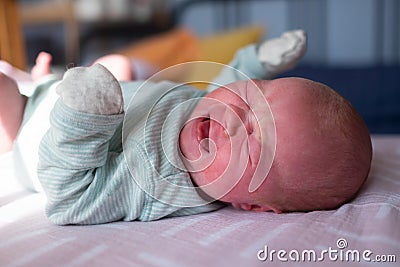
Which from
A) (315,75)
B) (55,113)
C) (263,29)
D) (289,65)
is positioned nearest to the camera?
(55,113)

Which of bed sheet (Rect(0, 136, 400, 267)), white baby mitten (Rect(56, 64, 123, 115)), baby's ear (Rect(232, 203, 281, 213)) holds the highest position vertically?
white baby mitten (Rect(56, 64, 123, 115))

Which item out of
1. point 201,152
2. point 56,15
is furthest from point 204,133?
point 56,15

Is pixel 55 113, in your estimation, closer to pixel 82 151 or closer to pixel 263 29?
pixel 82 151

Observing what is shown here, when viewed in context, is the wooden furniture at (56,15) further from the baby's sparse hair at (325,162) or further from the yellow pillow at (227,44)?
the baby's sparse hair at (325,162)

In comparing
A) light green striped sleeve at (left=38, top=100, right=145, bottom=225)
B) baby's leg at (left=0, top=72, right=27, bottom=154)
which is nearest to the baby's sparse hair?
light green striped sleeve at (left=38, top=100, right=145, bottom=225)

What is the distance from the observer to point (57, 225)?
699 mm

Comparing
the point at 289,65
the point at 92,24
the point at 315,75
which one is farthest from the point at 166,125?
the point at 92,24

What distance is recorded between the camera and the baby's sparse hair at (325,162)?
0.70 m

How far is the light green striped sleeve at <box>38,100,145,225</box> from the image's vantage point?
663 millimetres

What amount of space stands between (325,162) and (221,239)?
0.19 metres

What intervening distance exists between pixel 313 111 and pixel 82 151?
1.04 ft

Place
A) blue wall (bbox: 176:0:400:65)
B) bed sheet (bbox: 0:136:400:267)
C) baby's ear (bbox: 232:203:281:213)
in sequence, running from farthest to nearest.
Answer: blue wall (bbox: 176:0:400:65) < baby's ear (bbox: 232:203:281:213) < bed sheet (bbox: 0:136:400:267)

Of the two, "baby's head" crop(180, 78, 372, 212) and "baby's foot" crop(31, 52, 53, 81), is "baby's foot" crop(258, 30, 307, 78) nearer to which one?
"baby's head" crop(180, 78, 372, 212)

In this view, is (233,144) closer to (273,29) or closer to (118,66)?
(118,66)
